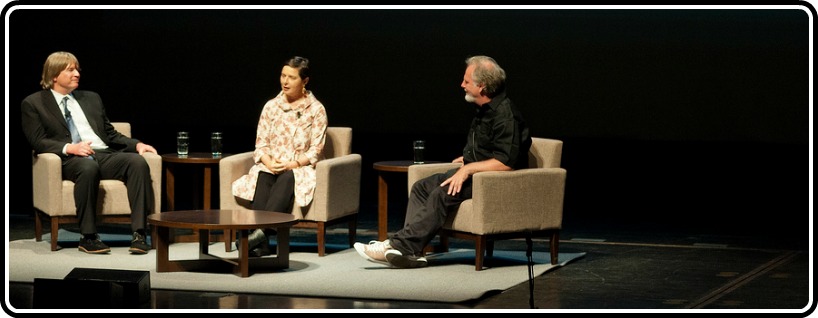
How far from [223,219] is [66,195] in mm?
1180

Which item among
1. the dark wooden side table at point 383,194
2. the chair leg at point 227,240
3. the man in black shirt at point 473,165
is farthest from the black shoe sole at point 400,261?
the chair leg at point 227,240

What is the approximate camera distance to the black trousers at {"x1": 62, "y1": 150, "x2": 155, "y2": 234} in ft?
22.3

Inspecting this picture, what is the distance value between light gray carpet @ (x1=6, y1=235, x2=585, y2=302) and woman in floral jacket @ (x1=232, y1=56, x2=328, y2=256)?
0.33 metres

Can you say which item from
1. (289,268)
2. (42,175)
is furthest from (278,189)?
(42,175)

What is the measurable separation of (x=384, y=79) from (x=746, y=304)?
858cm

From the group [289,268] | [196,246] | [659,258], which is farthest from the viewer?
[196,246]

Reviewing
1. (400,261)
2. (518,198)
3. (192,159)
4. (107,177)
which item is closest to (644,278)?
(518,198)

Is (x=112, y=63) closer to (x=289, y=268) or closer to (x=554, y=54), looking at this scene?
(x=554, y=54)

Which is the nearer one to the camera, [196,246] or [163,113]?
[196,246]

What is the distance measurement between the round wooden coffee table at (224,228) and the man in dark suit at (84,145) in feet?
2.01

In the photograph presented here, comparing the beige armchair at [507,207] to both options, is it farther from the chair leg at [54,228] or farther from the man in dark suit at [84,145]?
the chair leg at [54,228]

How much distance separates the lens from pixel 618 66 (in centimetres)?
1313

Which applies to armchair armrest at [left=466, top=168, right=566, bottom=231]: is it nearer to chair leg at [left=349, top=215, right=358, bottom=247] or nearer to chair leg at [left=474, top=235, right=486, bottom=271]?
chair leg at [left=474, top=235, right=486, bottom=271]

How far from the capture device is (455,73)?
1342 centimetres
